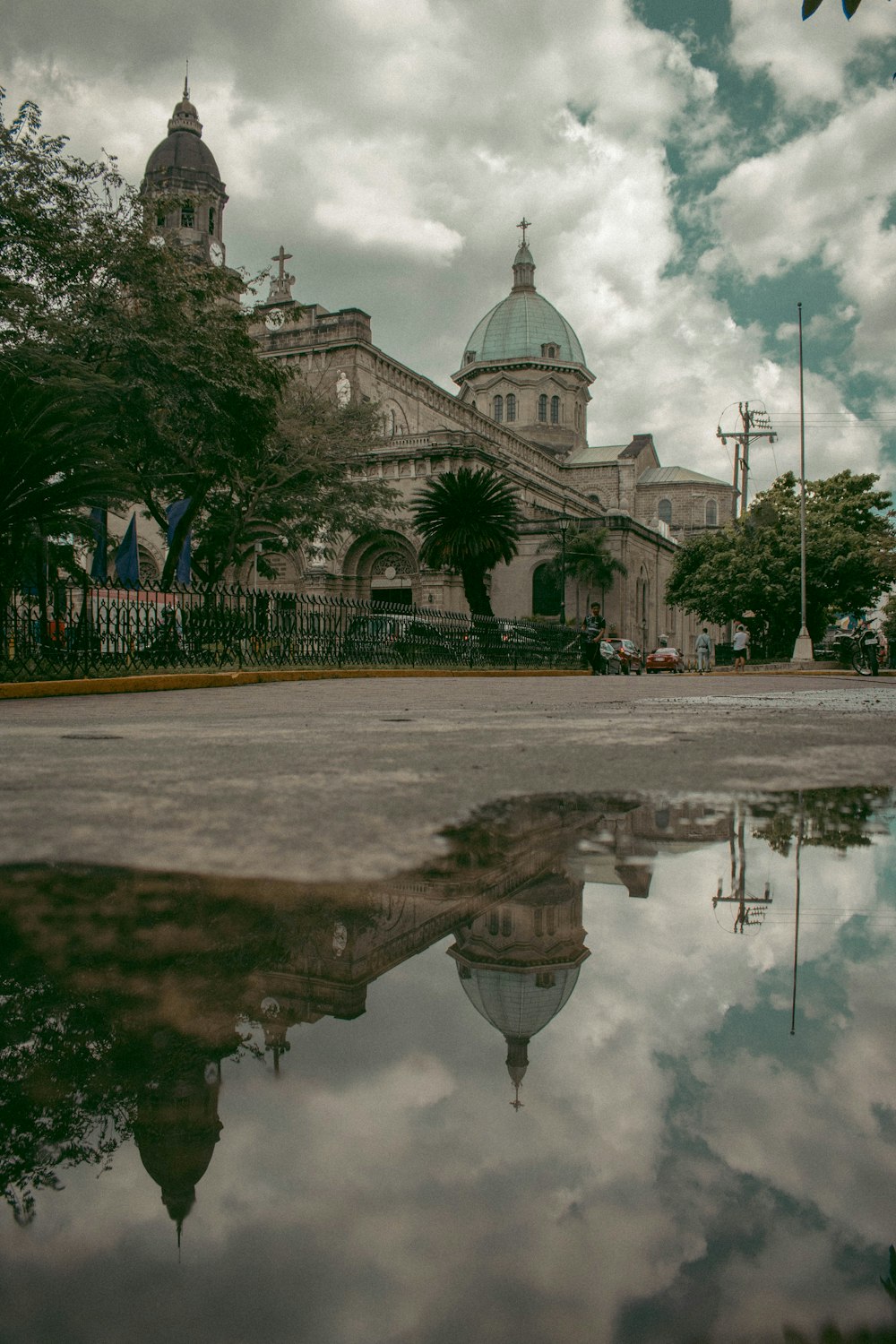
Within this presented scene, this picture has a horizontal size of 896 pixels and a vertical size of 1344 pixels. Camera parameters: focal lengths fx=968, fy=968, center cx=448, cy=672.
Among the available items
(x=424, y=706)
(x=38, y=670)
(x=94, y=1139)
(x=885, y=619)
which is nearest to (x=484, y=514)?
(x=38, y=670)

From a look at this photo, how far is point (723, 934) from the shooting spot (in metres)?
1.48

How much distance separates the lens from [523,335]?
2431 inches

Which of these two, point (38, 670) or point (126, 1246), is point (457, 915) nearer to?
point (126, 1246)

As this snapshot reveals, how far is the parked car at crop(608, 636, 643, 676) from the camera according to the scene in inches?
1097

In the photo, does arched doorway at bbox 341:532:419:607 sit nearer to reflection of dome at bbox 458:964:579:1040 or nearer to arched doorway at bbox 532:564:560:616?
arched doorway at bbox 532:564:560:616

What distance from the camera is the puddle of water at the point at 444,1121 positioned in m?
0.69

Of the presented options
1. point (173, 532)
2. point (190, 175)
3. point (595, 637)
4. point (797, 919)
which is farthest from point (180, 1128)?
point (190, 175)

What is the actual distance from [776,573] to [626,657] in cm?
1085

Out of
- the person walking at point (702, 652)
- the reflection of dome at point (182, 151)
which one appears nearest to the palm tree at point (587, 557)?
the person walking at point (702, 652)

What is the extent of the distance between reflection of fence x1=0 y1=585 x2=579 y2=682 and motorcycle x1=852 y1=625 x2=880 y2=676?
8364 mm

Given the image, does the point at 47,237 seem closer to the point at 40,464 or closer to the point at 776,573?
the point at 40,464

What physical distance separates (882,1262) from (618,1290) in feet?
0.68

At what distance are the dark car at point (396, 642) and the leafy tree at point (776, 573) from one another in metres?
18.6

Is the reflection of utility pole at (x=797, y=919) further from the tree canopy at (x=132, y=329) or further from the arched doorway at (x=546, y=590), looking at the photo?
the arched doorway at (x=546, y=590)
